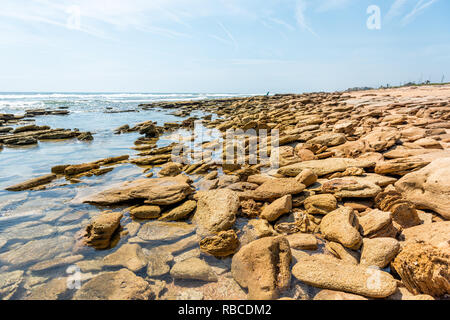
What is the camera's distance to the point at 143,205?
447 centimetres

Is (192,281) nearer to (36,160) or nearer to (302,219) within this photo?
(302,219)

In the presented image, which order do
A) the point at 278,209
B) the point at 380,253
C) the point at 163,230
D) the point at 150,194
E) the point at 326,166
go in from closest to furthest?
1. the point at 380,253
2. the point at 278,209
3. the point at 163,230
4. the point at 150,194
5. the point at 326,166

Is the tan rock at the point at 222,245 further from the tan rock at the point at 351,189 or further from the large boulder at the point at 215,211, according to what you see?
the tan rock at the point at 351,189

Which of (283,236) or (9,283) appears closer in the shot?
(9,283)

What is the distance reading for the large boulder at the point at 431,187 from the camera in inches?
126

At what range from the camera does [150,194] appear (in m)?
4.60

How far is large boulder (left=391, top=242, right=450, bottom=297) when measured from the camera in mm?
2012

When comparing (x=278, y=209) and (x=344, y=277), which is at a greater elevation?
(x=278, y=209)

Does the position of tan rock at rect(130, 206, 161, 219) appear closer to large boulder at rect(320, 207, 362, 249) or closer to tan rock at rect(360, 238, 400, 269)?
large boulder at rect(320, 207, 362, 249)

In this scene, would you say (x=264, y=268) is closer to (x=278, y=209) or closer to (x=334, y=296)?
(x=334, y=296)

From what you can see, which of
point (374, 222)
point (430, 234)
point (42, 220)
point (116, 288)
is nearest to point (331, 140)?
point (374, 222)

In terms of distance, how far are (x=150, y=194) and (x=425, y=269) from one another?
4365mm

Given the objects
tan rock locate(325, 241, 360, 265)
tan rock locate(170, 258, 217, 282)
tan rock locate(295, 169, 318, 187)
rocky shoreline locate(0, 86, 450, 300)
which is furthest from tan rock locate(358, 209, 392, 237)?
tan rock locate(170, 258, 217, 282)
